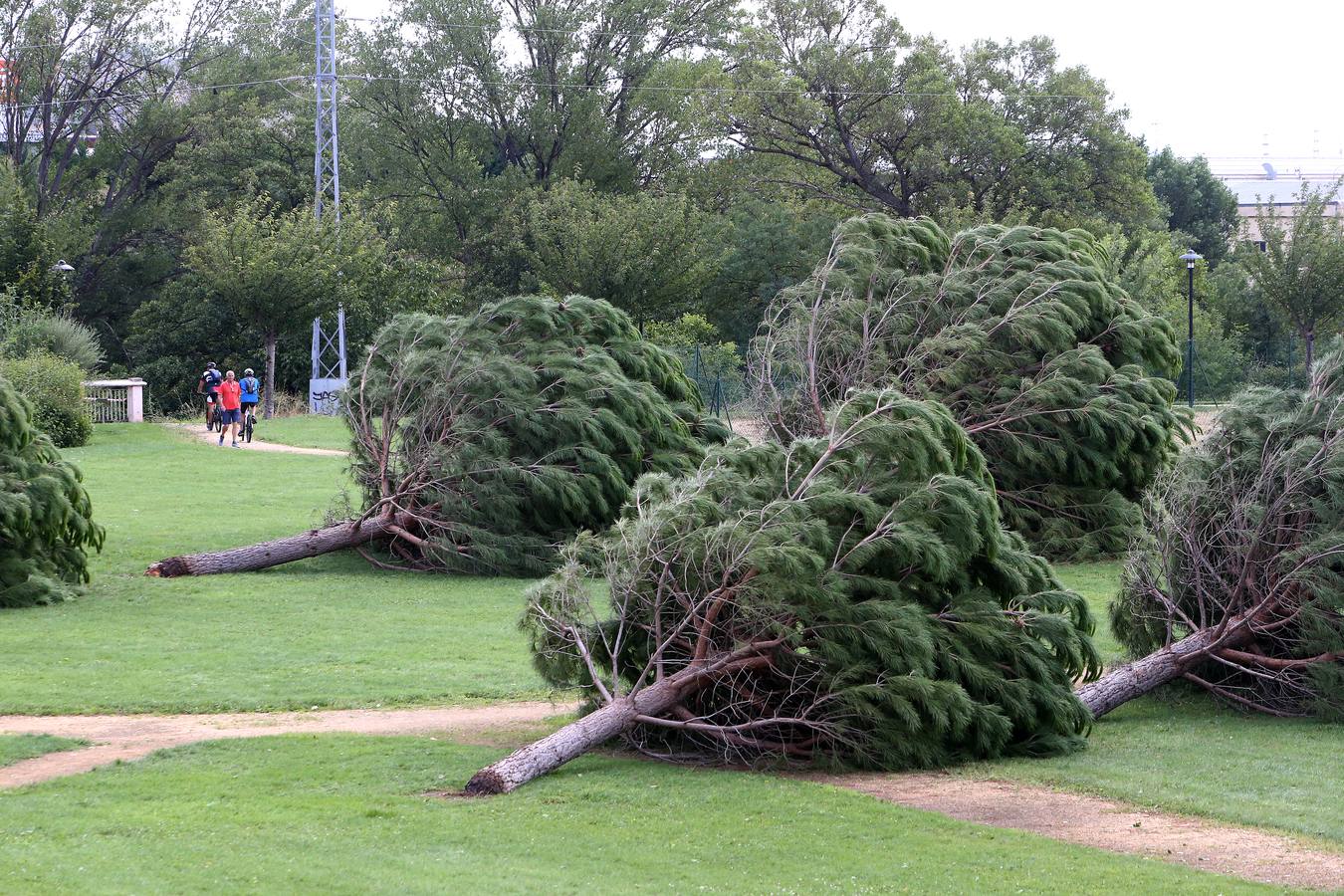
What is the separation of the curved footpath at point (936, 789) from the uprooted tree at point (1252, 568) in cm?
315

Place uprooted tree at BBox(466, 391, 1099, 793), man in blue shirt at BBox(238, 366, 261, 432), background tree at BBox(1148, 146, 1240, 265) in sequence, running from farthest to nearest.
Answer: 1. background tree at BBox(1148, 146, 1240, 265)
2. man in blue shirt at BBox(238, 366, 261, 432)
3. uprooted tree at BBox(466, 391, 1099, 793)

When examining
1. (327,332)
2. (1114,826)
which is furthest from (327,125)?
(1114,826)

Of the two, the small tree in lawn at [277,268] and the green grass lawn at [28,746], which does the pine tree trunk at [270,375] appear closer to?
the small tree in lawn at [277,268]

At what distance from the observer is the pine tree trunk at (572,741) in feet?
32.8

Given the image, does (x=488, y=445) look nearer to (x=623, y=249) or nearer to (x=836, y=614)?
(x=836, y=614)

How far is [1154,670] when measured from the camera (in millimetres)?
13281

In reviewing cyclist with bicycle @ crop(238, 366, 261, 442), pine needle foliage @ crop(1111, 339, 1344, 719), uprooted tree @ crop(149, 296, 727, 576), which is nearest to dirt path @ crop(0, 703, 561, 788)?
pine needle foliage @ crop(1111, 339, 1344, 719)

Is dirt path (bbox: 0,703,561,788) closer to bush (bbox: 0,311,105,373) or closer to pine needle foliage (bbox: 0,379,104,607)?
pine needle foliage (bbox: 0,379,104,607)

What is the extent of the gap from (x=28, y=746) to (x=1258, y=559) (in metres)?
9.71

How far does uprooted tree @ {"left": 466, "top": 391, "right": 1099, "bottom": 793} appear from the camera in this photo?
10914 millimetres

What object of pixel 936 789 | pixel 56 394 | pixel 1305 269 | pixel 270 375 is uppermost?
pixel 1305 269

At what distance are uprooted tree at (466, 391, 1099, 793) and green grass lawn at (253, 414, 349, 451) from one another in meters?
24.5

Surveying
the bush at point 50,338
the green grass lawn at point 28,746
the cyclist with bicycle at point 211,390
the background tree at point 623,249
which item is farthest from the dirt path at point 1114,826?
the background tree at point 623,249

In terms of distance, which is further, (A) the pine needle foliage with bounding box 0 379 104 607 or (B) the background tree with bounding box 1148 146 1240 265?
(B) the background tree with bounding box 1148 146 1240 265
